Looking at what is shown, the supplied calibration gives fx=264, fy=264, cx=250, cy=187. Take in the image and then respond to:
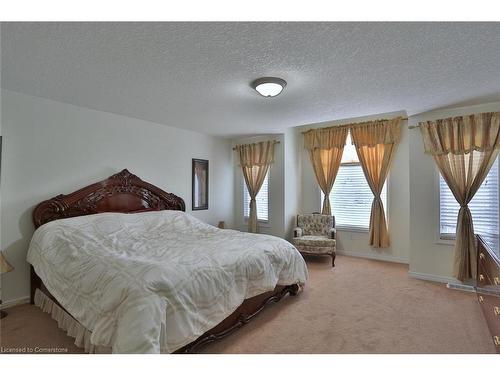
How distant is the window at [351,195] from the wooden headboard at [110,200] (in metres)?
2.99

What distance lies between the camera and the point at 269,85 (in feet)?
8.20

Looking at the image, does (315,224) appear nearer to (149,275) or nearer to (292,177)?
(292,177)

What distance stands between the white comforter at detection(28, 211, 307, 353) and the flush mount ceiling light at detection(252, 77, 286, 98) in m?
1.57

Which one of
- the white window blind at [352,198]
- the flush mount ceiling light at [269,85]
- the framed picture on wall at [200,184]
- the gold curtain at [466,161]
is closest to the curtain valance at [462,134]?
the gold curtain at [466,161]

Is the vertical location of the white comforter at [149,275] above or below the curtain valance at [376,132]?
below

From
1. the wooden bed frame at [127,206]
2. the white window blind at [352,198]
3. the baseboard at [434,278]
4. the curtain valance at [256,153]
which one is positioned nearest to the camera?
the wooden bed frame at [127,206]

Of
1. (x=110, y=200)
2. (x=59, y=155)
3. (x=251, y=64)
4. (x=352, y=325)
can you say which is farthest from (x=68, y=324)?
(x=251, y=64)

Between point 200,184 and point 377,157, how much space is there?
10.6 ft

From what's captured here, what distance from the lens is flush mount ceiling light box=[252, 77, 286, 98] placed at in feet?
8.14

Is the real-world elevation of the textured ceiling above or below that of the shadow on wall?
above

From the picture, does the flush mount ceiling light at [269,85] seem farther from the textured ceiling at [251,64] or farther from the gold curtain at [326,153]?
the gold curtain at [326,153]

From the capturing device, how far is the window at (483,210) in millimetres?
3230

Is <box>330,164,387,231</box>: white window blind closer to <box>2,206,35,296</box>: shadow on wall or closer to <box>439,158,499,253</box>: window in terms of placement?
<box>439,158,499,253</box>: window

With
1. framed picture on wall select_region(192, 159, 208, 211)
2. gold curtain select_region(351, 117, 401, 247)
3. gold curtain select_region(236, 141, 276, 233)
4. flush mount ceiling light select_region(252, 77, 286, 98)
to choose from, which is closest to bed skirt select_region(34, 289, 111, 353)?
flush mount ceiling light select_region(252, 77, 286, 98)
